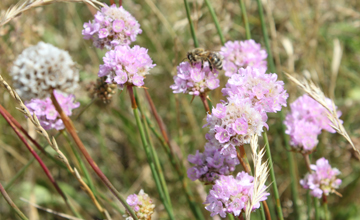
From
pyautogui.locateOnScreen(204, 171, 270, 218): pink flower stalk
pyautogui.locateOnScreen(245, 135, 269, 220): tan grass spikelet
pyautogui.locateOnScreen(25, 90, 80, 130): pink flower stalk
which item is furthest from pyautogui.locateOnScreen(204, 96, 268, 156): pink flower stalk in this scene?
pyautogui.locateOnScreen(25, 90, 80, 130): pink flower stalk

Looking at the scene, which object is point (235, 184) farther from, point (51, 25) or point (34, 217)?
point (51, 25)

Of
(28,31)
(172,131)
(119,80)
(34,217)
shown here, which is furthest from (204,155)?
(28,31)

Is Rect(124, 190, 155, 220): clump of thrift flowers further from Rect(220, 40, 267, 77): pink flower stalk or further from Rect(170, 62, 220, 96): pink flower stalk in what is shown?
Rect(220, 40, 267, 77): pink flower stalk

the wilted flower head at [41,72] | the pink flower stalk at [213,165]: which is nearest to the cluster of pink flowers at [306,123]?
the pink flower stalk at [213,165]

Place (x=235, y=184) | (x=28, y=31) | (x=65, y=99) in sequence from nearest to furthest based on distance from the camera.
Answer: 1. (x=235, y=184)
2. (x=65, y=99)
3. (x=28, y=31)

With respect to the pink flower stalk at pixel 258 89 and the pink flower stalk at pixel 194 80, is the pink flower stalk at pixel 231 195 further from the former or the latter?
the pink flower stalk at pixel 194 80
